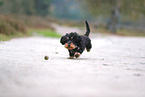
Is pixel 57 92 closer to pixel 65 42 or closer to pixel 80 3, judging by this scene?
pixel 65 42

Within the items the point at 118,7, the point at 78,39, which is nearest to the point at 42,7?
the point at 118,7

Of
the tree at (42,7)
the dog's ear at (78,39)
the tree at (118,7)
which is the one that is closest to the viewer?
the dog's ear at (78,39)

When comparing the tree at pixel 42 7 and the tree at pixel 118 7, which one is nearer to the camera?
the tree at pixel 118 7

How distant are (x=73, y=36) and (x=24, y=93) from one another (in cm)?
391

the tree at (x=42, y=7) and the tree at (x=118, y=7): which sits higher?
the tree at (x=42, y=7)

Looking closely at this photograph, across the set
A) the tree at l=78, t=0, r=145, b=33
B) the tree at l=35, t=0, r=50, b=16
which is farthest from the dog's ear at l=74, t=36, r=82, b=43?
the tree at l=35, t=0, r=50, b=16

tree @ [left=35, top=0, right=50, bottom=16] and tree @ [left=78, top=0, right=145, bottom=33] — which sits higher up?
tree @ [left=35, top=0, right=50, bottom=16]

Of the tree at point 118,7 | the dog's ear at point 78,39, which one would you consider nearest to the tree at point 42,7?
the tree at point 118,7

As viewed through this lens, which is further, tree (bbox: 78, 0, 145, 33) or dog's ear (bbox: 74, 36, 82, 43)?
tree (bbox: 78, 0, 145, 33)

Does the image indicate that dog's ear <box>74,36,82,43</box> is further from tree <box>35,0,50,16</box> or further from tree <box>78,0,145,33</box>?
tree <box>35,0,50,16</box>

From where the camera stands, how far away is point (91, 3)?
33.2 m

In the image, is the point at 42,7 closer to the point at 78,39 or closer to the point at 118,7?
the point at 118,7

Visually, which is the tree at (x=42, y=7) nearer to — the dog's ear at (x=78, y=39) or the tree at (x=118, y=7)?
the tree at (x=118, y=7)

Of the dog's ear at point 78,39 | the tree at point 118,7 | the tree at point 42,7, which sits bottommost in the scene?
the dog's ear at point 78,39
